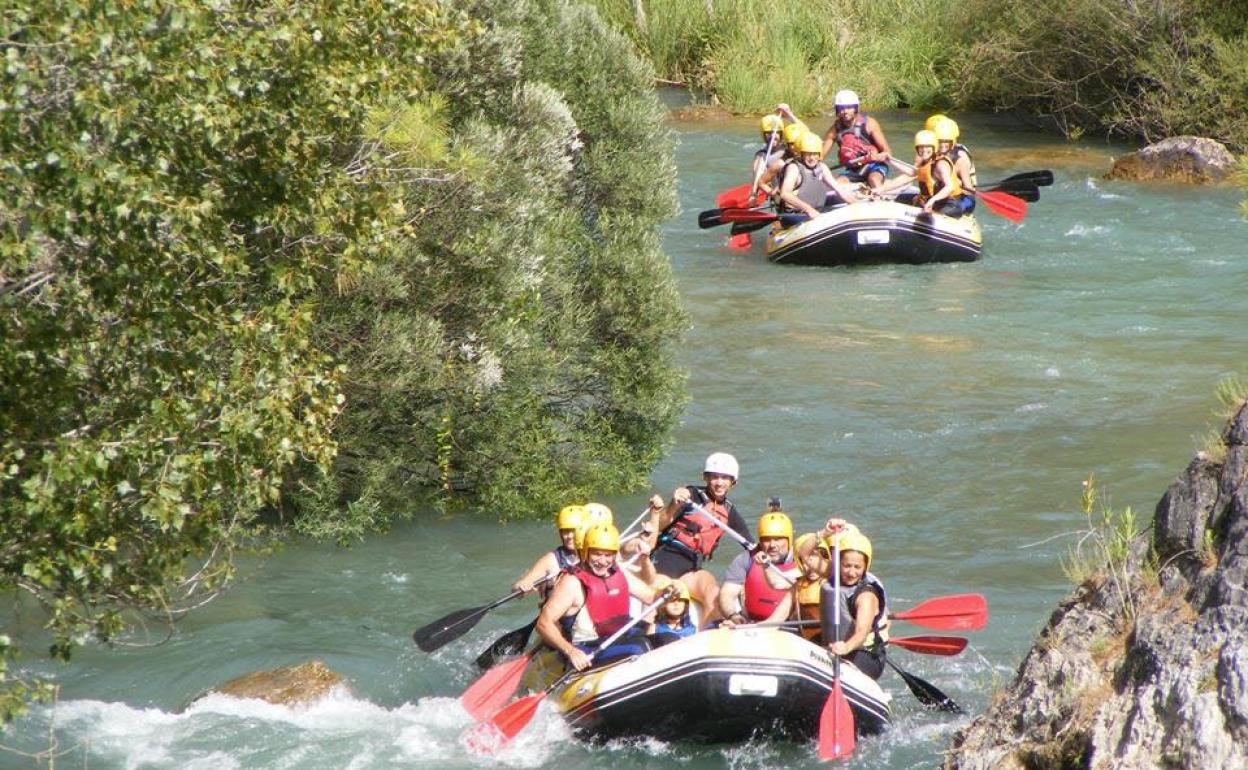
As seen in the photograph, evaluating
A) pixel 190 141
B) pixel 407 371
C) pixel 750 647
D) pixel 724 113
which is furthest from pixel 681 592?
pixel 724 113

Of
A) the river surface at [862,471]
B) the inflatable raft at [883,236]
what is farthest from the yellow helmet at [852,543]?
the inflatable raft at [883,236]

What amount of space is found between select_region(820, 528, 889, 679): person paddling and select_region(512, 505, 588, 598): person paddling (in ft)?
4.91

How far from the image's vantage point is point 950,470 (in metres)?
12.8

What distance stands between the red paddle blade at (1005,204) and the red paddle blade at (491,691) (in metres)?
11.7

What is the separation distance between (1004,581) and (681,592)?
2580 mm

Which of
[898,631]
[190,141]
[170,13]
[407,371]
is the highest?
[170,13]

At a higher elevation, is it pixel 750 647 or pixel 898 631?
pixel 750 647

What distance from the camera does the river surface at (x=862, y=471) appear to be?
8.72 m

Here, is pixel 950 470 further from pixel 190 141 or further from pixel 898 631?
pixel 190 141

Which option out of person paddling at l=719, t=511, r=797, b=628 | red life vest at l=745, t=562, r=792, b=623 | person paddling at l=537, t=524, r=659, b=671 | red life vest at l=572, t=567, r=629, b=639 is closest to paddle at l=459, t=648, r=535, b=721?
person paddling at l=537, t=524, r=659, b=671

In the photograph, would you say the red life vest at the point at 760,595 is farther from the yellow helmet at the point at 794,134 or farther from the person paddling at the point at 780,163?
the yellow helmet at the point at 794,134

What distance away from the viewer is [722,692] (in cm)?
832

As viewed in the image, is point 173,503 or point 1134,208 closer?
point 173,503

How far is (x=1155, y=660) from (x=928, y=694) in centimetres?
300
